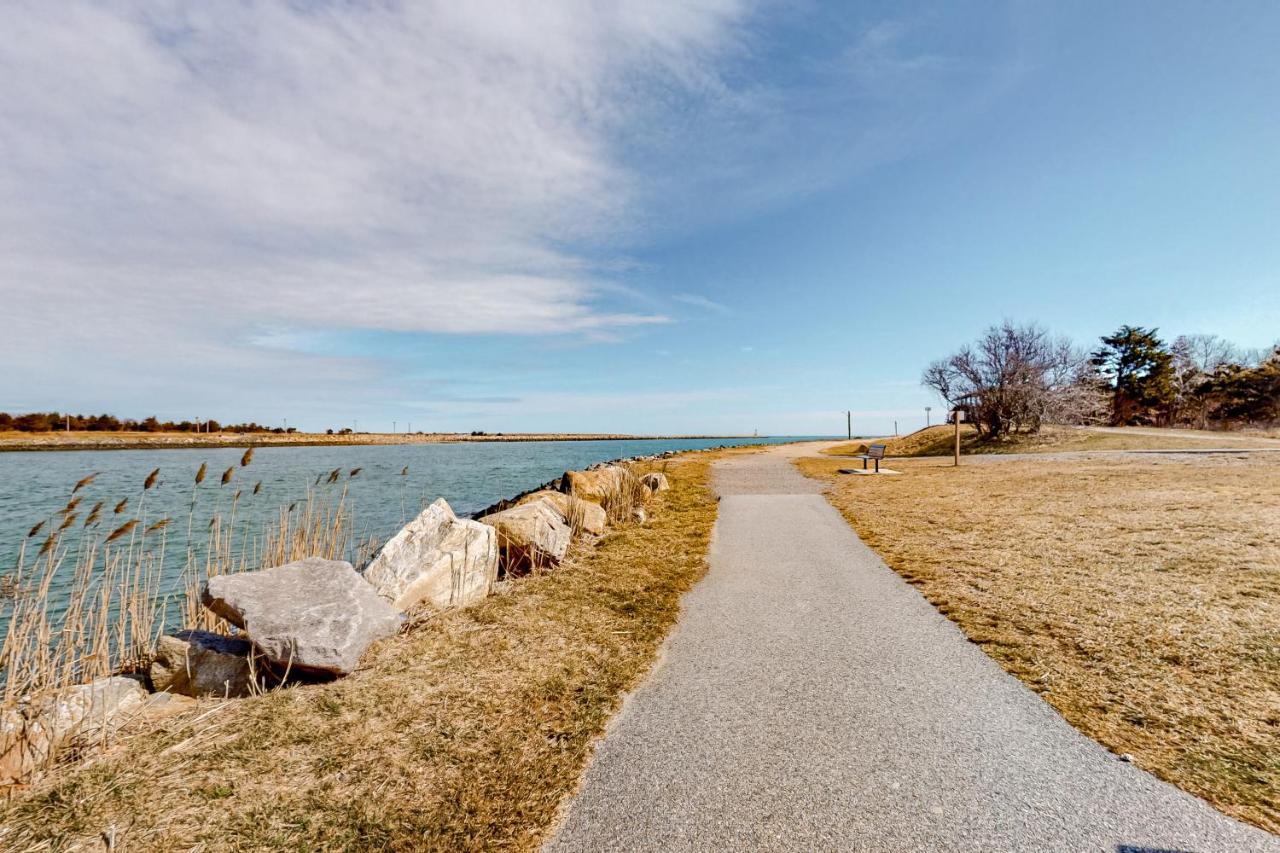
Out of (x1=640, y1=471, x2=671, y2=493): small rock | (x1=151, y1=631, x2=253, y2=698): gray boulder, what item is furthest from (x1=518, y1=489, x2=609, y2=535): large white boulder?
(x1=640, y1=471, x2=671, y2=493): small rock

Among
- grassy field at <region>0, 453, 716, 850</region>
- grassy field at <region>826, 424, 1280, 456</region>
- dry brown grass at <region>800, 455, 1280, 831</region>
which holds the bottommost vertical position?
grassy field at <region>0, 453, 716, 850</region>

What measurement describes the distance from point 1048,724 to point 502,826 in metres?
3.56

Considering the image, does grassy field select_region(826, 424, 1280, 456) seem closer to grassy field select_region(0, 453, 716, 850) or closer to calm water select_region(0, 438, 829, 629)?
calm water select_region(0, 438, 829, 629)

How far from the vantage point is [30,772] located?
9.84 feet

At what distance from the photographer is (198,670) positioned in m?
4.25

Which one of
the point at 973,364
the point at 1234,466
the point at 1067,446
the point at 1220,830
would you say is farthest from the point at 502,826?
the point at 973,364

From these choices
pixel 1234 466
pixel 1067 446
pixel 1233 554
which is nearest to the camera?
pixel 1233 554

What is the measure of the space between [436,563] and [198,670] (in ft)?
7.26

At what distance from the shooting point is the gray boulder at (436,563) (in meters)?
5.71

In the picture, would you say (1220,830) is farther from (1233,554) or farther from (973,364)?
(973,364)

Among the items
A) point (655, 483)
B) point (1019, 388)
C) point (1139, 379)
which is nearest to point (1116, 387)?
point (1139, 379)

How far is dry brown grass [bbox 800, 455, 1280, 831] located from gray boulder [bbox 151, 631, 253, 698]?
20.4 ft

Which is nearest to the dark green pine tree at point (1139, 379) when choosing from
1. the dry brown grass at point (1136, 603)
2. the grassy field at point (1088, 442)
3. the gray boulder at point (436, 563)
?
the grassy field at point (1088, 442)

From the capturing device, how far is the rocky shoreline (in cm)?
326
